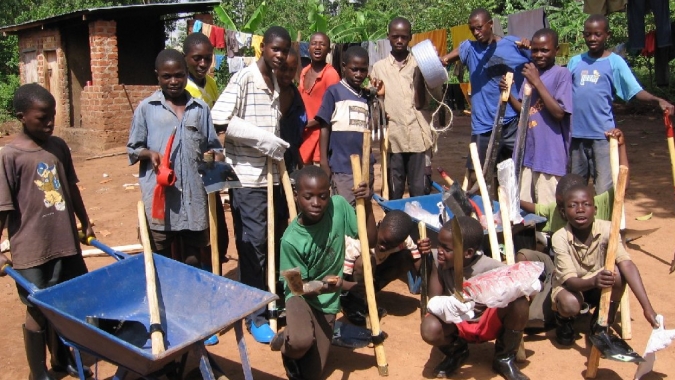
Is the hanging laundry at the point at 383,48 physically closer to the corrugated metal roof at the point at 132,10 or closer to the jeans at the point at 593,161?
the corrugated metal roof at the point at 132,10

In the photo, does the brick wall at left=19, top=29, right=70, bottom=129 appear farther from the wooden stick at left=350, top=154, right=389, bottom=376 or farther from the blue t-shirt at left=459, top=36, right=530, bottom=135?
the wooden stick at left=350, top=154, right=389, bottom=376

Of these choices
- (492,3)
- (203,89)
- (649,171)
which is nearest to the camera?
(203,89)

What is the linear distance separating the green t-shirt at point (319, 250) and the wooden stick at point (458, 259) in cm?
66

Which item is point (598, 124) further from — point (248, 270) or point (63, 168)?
point (63, 168)

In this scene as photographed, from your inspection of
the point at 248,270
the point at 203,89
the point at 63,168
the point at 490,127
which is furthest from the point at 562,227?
the point at 63,168

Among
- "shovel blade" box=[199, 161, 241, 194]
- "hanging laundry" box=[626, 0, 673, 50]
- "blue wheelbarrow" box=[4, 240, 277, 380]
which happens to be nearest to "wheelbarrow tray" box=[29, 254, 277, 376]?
"blue wheelbarrow" box=[4, 240, 277, 380]

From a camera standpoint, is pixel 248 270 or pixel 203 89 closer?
pixel 248 270

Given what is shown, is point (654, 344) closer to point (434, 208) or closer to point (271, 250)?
point (434, 208)

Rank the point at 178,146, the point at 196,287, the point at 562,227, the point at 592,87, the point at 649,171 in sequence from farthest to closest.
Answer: the point at 649,171 < the point at 592,87 < the point at 562,227 < the point at 178,146 < the point at 196,287

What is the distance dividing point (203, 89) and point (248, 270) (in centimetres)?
131

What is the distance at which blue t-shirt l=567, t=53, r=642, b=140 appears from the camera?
5012mm

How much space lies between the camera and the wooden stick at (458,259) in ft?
10.7

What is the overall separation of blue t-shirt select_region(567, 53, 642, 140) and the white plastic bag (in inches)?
93.7

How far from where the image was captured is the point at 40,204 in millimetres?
3447
